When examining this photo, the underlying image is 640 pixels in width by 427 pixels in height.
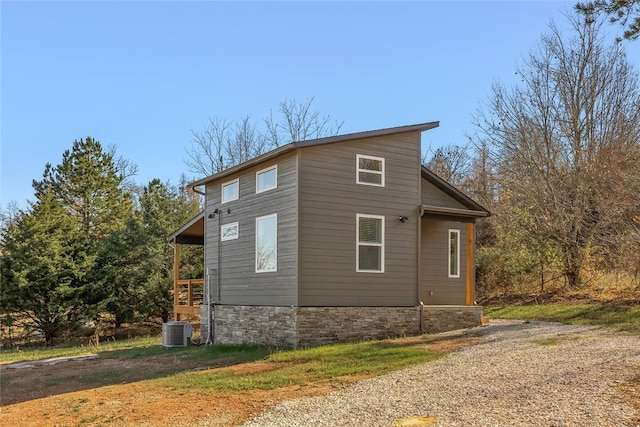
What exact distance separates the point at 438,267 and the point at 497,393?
779 centimetres

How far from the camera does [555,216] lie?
1809 cm

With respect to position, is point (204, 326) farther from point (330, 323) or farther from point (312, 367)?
point (312, 367)

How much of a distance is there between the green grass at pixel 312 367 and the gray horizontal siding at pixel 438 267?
11.1 feet

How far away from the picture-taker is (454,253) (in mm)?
14578

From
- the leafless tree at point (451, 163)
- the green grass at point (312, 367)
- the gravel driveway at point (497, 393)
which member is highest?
the leafless tree at point (451, 163)

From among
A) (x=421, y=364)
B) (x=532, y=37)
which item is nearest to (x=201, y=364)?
(x=421, y=364)

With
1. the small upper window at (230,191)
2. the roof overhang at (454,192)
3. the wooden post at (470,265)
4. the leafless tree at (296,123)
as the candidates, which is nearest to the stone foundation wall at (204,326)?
the small upper window at (230,191)

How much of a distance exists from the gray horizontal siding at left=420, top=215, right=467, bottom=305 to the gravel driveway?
4.52 meters

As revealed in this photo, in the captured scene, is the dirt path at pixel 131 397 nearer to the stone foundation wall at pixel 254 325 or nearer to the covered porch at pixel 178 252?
the stone foundation wall at pixel 254 325

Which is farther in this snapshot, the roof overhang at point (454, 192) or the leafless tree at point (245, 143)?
the leafless tree at point (245, 143)

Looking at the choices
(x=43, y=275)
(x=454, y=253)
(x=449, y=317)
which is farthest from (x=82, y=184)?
(x=449, y=317)

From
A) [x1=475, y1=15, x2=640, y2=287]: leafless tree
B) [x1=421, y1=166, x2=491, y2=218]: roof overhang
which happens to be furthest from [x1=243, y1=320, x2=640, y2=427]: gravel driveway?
[x1=475, y1=15, x2=640, y2=287]: leafless tree

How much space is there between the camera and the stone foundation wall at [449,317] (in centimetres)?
1280

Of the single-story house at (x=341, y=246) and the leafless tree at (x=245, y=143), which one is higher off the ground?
the leafless tree at (x=245, y=143)
